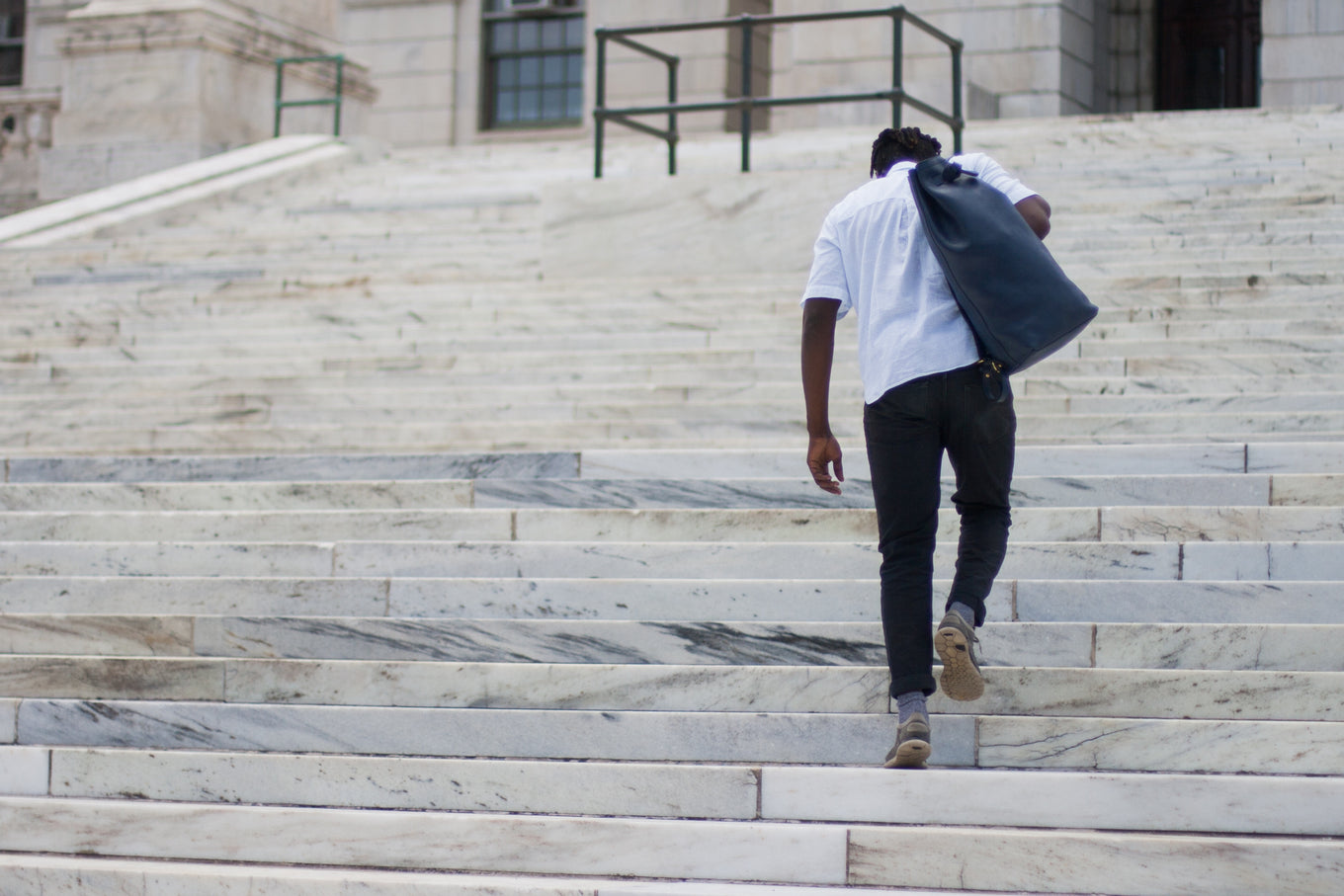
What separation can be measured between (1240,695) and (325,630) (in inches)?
103

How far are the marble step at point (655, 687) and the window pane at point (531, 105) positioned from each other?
1780 cm

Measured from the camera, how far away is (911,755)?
3.84m

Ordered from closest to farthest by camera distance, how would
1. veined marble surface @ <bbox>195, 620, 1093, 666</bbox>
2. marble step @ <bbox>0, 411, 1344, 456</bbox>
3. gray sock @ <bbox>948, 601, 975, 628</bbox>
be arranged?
gray sock @ <bbox>948, 601, 975, 628</bbox> < veined marble surface @ <bbox>195, 620, 1093, 666</bbox> < marble step @ <bbox>0, 411, 1344, 456</bbox>

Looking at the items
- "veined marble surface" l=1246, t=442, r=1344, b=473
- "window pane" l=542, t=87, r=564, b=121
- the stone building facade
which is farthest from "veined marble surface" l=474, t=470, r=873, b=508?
"window pane" l=542, t=87, r=564, b=121

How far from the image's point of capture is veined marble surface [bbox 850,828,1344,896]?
3479 millimetres

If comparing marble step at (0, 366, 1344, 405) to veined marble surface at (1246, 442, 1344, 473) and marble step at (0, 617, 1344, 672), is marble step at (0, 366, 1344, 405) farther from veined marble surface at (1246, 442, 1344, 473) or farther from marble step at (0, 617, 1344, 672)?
marble step at (0, 617, 1344, 672)

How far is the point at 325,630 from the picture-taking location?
194 inches

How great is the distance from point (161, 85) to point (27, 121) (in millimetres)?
1892

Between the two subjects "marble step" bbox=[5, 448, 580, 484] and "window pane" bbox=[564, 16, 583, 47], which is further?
"window pane" bbox=[564, 16, 583, 47]

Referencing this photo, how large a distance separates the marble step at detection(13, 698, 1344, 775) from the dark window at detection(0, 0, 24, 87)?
20475 mm

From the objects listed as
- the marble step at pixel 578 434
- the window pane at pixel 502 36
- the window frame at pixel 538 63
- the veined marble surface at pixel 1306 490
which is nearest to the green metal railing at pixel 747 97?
the marble step at pixel 578 434

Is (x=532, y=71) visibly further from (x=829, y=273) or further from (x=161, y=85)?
(x=829, y=273)

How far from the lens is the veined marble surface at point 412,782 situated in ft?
13.1

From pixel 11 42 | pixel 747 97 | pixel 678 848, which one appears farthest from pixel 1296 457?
pixel 11 42
